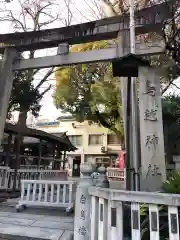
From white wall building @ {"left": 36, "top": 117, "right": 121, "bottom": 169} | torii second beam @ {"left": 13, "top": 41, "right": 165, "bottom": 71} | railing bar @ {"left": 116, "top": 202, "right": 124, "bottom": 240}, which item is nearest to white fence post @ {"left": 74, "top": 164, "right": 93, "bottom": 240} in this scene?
railing bar @ {"left": 116, "top": 202, "right": 124, "bottom": 240}

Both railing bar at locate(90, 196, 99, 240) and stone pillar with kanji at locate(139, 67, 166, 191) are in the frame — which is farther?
stone pillar with kanji at locate(139, 67, 166, 191)

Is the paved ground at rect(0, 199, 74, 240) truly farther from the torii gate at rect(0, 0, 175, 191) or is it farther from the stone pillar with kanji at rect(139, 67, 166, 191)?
the torii gate at rect(0, 0, 175, 191)

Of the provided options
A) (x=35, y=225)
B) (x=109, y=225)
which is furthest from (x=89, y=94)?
(x=109, y=225)

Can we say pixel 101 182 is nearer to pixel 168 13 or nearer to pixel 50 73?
pixel 168 13

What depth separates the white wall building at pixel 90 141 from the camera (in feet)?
97.6

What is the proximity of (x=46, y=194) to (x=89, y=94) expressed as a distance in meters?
13.9

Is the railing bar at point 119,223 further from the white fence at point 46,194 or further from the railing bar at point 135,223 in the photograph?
the white fence at point 46,194

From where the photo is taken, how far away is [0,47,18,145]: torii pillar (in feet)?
22.3

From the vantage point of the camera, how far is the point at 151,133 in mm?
4480

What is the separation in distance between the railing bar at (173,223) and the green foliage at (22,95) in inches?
301

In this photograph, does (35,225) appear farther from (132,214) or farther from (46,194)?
(132,214)

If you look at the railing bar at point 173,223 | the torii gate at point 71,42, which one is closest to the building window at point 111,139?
the torii gate at point 71,42

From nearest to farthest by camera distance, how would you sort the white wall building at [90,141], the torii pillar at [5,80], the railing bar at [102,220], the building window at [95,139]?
1. the railing bar at [102,220]
2. the torii pillar at [5,80]
3. the white wall building at [90,141]
4. the building window at [95,139]

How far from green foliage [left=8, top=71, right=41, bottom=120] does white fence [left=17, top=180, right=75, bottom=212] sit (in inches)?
142
